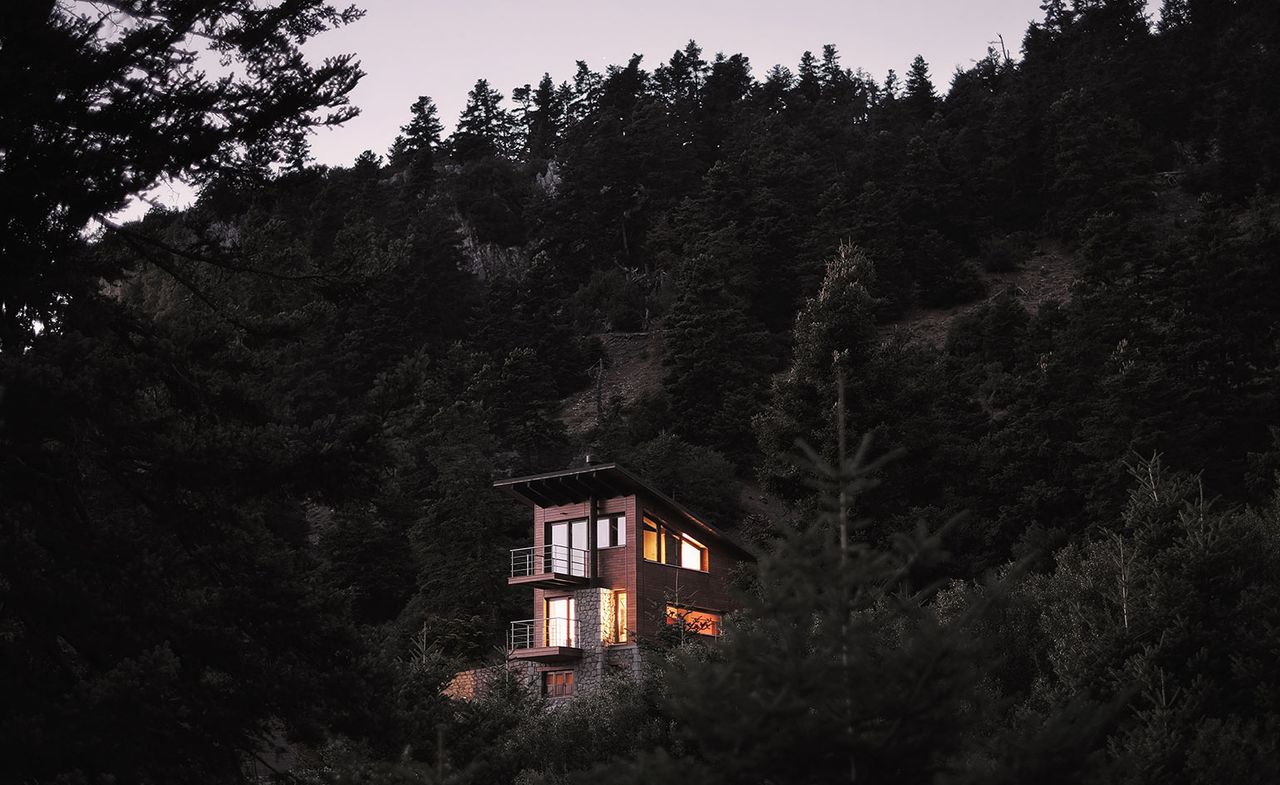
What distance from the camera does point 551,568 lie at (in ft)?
146

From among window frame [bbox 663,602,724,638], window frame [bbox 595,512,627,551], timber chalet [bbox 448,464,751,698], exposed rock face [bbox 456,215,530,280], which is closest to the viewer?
window frame [bbox 663,602,724,638]

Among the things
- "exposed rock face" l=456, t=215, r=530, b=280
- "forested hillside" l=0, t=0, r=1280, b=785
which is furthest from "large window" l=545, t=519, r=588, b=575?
"exposed rock face" l=456, t=215, r=530, b=280

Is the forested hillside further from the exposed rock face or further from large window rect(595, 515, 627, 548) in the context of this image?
large window rect(595, 515, 627, 548)

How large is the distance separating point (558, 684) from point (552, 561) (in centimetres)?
410

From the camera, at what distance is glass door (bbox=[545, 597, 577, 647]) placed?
4388 cm

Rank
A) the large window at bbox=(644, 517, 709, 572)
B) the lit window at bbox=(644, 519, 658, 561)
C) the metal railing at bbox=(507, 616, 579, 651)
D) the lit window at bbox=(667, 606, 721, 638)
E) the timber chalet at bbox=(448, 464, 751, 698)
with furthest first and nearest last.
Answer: the large window at bbox=(644, 517, 709, 572) < the lit window at bbox=(644, 519, 658, 561) < the metal railing at bbox=(507, 616, 579, 651) < the timber chalet at bbox=(448, 464, 751, 698) < the lit window at bbox=(667, 606, 721, 638)

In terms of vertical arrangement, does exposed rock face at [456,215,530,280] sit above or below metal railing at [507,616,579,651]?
above

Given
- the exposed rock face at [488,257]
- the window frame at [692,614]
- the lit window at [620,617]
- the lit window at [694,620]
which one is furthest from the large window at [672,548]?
the exposed rock face at [488,257]

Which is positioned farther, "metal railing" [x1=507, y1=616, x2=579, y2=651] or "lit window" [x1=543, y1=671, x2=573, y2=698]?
"metal railing" [x1=507, y1=616, x2=579, y2=651]

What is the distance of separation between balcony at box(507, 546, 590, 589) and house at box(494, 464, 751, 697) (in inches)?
1.3

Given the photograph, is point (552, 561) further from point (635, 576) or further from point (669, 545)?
point (669, 545)

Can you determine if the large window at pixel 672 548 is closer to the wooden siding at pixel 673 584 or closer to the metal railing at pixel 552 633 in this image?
the wooden siding at pixel 673 584

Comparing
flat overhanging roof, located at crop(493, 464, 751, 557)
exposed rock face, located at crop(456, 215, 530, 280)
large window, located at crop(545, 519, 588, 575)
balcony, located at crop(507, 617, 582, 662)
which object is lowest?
balcony, located at crop(507, 617, 582, 662)

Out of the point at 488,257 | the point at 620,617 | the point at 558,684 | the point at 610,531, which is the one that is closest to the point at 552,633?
the point at 558,684
